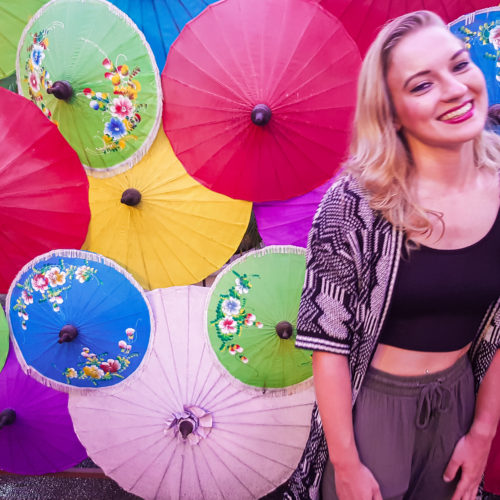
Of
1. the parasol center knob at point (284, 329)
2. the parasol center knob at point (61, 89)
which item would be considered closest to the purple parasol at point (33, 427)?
the parasol center knob at point (284, 329)

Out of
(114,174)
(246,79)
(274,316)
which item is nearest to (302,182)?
(246,79)

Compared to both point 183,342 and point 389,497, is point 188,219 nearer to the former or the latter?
point 183,342

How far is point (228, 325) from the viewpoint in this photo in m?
1.88

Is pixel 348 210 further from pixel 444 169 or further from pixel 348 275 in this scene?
pixel 444 169

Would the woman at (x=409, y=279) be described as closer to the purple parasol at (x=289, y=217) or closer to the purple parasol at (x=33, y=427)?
the purple parasol at (x=289, y=217)

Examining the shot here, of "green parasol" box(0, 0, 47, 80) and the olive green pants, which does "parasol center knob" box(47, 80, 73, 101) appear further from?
the olive green pants

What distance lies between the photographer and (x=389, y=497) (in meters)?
1.17

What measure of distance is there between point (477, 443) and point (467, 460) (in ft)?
0.17

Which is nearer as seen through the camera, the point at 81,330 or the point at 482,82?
the point at 482,82

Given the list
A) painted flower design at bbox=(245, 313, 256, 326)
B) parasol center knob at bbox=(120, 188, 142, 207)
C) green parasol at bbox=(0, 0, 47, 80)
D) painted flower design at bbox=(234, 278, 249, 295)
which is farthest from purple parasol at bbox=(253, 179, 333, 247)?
green parasol at bbox=(0, 0, 47, 80)

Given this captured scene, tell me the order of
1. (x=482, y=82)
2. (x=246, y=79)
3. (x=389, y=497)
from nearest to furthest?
(x=482, y=82) < (x=389, y=497) < (x=246, y=79)

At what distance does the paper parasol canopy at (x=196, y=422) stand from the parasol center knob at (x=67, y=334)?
0.34 metres

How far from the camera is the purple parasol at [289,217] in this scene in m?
1.80

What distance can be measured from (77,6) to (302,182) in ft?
3.59
